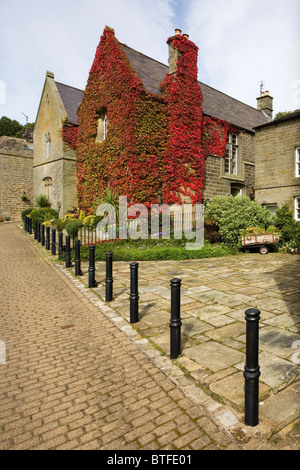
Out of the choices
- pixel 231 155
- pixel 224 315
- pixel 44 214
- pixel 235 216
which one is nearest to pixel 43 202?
pixel 44 214

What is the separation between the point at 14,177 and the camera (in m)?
30.5

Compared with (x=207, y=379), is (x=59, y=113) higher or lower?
higher

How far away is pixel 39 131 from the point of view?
23969mm

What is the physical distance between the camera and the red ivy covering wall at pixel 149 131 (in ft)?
48.3

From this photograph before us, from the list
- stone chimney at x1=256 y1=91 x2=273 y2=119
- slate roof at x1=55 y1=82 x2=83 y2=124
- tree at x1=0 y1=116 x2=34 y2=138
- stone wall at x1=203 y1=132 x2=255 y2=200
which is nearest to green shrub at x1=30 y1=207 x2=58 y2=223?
slate roof at x1=55 y1=82 x2=83 y2=124

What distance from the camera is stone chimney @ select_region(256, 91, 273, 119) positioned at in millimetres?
26094

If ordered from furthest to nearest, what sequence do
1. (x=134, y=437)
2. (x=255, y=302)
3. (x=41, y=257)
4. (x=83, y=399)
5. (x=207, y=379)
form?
(x=41, y=257)
(x=255, y=302)
(x=207, y=379)
(x=83, y=399)
(x=134, y=437)

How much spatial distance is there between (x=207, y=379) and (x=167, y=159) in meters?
13.6

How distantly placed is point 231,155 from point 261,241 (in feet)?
31.1

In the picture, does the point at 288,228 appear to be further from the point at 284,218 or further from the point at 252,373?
the point at 252,373

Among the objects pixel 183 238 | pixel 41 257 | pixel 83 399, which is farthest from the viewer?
pixel 183 238
